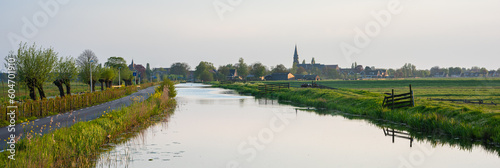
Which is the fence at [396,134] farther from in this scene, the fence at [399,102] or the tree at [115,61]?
the tree at [115,61]

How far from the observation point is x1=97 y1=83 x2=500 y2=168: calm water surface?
Result: 15869mm

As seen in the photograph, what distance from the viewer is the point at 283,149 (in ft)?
62.3

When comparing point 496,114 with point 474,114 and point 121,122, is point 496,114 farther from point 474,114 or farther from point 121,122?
point 121,122

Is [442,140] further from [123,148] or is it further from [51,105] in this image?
[51,105]

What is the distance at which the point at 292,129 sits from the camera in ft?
83.9

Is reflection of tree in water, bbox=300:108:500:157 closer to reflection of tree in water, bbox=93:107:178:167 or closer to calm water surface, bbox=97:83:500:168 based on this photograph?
calm water surface, bbox=97:83:500:168

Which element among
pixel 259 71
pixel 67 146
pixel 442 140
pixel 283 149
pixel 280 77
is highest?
pixel 259 71

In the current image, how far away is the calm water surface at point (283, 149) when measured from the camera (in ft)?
52.1

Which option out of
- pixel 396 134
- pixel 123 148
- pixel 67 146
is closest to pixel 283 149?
pixel 123 148

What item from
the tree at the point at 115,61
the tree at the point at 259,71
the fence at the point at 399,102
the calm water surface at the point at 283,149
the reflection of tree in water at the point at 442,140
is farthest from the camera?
the tree at the point at 259,71

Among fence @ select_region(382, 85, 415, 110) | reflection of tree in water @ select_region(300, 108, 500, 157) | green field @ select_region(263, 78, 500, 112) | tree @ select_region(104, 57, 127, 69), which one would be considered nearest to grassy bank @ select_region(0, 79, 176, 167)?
reflection of tree in water @ select_region(300, 108, 500, 157)

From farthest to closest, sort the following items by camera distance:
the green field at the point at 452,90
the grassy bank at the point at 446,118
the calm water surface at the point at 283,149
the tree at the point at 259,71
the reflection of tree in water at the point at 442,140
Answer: the tree at the point at 259,71, the green field at the point at 452,90, the grassy bank at the point at 446,118, the reflection of tree in water at the point at 442,140, the calm water surface at the point at 283,149

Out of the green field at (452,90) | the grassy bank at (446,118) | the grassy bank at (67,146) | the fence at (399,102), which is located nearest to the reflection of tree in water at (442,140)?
the grassy bank at (446,118)

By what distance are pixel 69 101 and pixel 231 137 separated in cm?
1695
